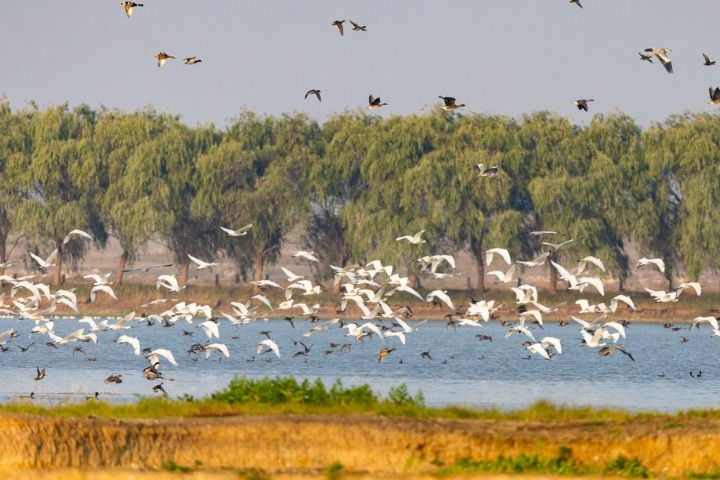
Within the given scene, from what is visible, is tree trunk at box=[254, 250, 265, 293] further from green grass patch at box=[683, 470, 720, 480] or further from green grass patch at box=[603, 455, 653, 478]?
green grass patch at box=[683, 470, 720, 480]

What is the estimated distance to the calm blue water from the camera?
151 feet

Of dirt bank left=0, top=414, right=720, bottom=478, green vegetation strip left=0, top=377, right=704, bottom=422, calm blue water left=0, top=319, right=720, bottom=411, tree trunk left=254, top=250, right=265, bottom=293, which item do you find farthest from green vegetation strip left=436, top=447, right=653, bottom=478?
tree trunk left=254, top=250, right=265, bottom=293

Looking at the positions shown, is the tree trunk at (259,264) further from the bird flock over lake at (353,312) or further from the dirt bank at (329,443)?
the dirt bank at (329,443)

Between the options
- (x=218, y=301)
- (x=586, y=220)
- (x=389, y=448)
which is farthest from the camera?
(x=218, y=301)

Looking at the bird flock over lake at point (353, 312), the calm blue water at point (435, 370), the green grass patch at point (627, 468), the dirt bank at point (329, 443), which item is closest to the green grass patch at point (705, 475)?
the dirt bank at point (329, 443)

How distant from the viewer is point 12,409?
2512cm

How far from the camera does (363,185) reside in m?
117

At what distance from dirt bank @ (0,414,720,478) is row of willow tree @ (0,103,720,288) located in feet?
262

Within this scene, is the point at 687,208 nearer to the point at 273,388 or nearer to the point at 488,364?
the point at 488,364

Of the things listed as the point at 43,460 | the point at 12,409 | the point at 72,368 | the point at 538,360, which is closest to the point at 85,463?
the point at 43,460

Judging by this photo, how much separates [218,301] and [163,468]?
93.9 meters

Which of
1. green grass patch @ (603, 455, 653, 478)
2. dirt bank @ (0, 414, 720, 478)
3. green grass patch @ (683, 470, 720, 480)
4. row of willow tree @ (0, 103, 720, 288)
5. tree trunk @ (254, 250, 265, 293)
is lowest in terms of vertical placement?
green grass patch @ (683, 470, 720, 480)

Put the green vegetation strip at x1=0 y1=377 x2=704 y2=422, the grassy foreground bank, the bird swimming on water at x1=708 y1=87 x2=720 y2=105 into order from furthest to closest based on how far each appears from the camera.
Result: the bird swimming on water at x1=708 y1=87 x2=720 y2=105, the green vegetation strip at x1=0 y1=377 x2=704 y2=422, the grassy foreground bank

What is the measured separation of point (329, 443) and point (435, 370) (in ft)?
121
